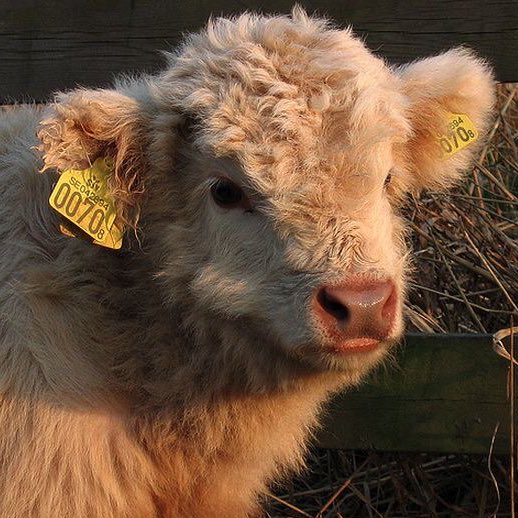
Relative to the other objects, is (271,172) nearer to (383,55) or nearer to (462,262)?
(383,55)

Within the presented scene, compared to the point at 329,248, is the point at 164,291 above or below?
below

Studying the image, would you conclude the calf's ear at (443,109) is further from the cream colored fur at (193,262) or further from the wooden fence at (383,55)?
the wooden fence at (383,55)

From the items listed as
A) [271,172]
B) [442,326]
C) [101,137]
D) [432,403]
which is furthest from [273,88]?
[442,326]

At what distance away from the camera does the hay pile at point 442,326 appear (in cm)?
391

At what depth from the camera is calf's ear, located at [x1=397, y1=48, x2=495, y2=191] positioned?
3.13 meters

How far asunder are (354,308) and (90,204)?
2.70 ft

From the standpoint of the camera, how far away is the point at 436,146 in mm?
3281

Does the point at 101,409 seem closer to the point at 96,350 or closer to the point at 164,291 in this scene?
the point at 96,350

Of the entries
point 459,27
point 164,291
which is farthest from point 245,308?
point 459,27

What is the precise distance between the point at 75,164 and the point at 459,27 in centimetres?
146

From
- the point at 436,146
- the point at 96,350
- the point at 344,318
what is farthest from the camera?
the point at 436,146

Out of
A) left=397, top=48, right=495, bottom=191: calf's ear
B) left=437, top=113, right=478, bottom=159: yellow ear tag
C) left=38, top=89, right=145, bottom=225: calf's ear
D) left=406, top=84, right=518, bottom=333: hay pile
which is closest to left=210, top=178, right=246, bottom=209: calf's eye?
left=38, top=89, right=145, bottom=225: calf's ear

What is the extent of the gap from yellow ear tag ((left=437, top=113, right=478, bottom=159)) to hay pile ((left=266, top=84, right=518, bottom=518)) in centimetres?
81

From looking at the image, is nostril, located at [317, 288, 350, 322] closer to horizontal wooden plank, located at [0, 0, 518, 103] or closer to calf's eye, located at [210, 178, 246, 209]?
calf's eye, located at [210, 178, 246, 209]
